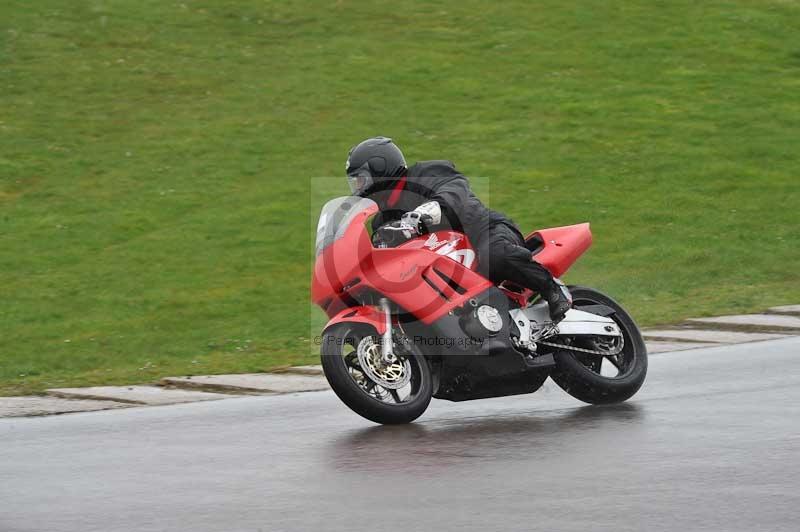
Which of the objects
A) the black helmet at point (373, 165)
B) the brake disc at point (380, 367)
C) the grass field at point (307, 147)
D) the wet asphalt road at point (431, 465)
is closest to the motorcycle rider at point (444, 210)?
the black helmet at point (373, 165)

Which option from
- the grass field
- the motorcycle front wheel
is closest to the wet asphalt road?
the motorcycle front wheel

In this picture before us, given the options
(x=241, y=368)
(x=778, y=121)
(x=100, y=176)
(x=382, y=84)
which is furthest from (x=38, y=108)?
(x=241, y=368)

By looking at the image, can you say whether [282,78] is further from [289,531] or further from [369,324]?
[289,531]

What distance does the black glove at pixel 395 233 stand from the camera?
891cm

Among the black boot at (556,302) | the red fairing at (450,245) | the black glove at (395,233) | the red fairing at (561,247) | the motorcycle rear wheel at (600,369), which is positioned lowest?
the motorcycle rear wheel at (600,369)

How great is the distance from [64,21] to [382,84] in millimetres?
7914

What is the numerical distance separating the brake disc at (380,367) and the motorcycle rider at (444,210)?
2.37 ft

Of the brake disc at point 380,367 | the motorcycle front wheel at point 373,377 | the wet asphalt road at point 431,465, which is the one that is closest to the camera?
the wet asphalt road at point 431,465

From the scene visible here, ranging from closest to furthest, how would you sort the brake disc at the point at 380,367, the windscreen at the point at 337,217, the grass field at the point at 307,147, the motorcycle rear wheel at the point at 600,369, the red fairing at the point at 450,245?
the brake disc at the point at 380,367
the windscreen at the point at 337,217
the red fairing at the point at 450,245
the motorcycle rear wheel at the point at 600,369
the grass field at the point at 307,147

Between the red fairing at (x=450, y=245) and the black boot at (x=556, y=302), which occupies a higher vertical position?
the red fairing at (x=450, y=245)

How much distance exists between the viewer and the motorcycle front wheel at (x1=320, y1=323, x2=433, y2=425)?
8570 mm

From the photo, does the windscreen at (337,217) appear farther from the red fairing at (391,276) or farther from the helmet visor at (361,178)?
the helmet visor at (361,178)

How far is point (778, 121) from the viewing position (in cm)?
2441

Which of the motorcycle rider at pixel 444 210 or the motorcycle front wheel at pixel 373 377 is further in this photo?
the motorcycle rider at pixel 444 210
